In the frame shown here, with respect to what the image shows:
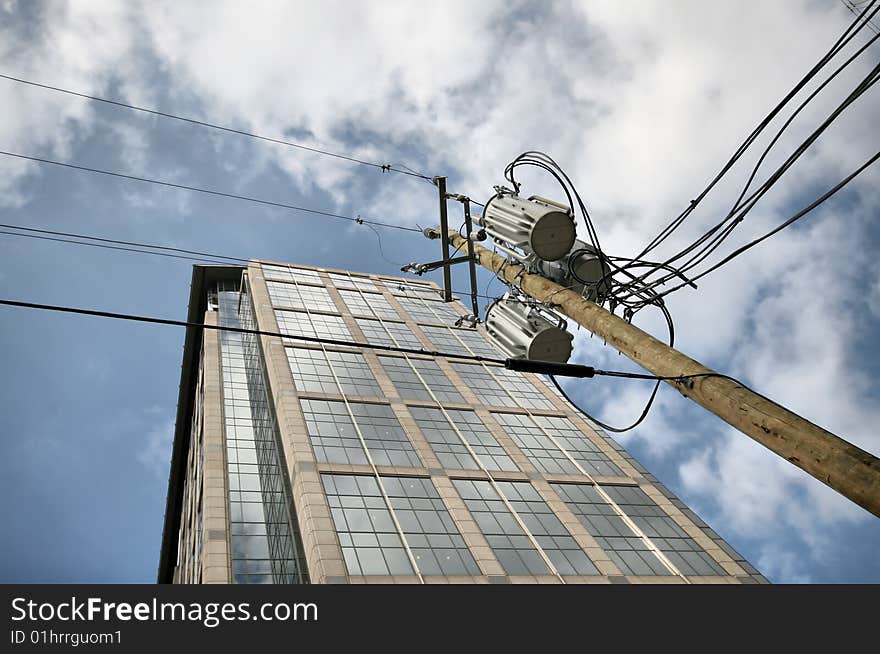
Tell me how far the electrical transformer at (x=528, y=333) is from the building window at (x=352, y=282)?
5840 centimetres

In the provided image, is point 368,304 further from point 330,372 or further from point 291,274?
point 330,372

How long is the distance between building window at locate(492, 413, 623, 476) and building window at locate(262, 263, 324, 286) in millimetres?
28526

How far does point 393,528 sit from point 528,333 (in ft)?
79.3

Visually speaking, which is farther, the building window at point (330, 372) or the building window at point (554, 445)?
the building window at point (330, 372)

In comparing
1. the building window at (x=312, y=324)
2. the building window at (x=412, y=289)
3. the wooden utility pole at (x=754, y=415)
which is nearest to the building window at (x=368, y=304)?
the building window at (x=412, y=289)

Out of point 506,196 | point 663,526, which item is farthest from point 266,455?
point 506,196

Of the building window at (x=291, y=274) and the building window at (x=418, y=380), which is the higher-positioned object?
the building window at (x=291, y=274)

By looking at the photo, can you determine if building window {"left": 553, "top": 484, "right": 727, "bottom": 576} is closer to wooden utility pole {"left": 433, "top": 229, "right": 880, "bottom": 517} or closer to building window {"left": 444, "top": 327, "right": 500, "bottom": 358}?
building window {"left": 444, "top": 327, "right": 500, "bottom": 358}

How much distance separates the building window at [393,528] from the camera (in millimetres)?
29672

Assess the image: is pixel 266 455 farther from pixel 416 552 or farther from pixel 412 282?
pixel 412 282

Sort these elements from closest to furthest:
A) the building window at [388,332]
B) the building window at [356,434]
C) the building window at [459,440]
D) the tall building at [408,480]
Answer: the tall building at [408,480], the building window at [356,434], the building window at [459,440], the building window at [388,332]

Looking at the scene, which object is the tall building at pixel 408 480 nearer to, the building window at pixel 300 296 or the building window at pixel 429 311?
the building window at pixel 300 296

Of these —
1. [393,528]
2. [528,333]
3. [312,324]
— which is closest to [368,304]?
[312,324]
